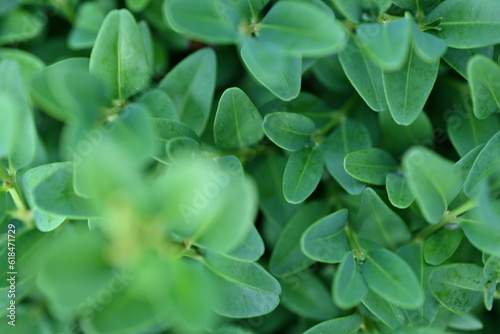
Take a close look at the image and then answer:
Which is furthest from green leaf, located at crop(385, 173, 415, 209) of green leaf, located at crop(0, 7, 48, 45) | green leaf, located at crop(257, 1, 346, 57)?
green leaf, located at crop(0, 7, 48, 45)

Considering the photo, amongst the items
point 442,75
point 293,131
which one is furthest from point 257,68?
point 442,75

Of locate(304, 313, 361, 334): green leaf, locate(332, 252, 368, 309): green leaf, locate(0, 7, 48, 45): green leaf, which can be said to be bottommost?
locate(304, 313, 361, 334): green leaf

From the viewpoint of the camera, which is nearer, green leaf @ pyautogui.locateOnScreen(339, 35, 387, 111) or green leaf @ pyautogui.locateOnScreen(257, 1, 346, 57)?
green leaf @ pyautogui.locateOnScreen(257, 1, 346, 57)

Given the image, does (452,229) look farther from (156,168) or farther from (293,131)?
(156,168)

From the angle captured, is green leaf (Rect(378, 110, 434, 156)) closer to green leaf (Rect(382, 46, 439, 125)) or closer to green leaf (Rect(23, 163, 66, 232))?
green leaf (Rect(382, 46, 439, 125))

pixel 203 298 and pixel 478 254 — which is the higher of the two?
pixel 203 298

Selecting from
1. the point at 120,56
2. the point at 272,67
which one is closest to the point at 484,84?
the point at 272,67

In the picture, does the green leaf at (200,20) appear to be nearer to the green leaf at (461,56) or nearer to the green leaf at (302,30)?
the green leaf at (302,30)
